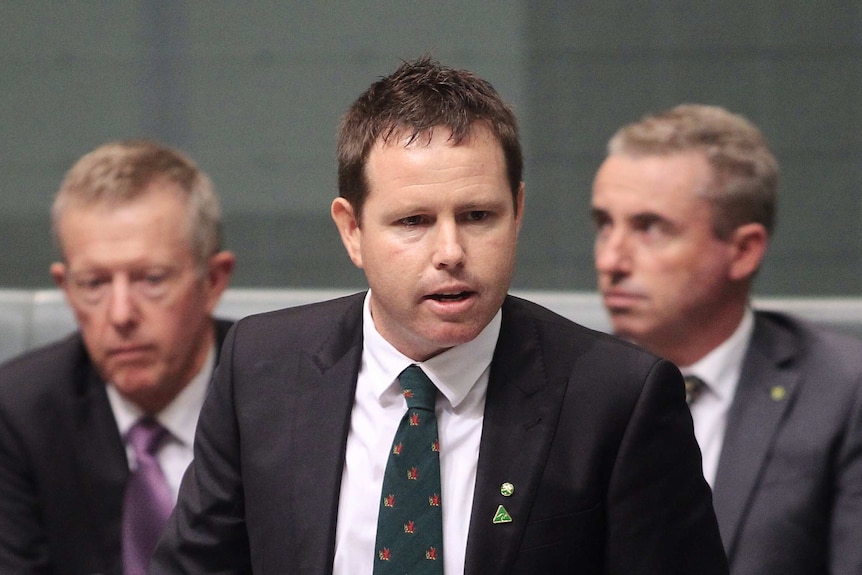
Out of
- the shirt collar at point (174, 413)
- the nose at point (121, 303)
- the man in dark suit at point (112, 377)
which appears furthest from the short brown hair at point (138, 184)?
the shirt collar at point (174, 413)

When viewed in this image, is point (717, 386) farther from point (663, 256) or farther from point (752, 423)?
point (663, 256)

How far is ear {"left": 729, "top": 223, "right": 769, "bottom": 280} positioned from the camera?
3.12 meters

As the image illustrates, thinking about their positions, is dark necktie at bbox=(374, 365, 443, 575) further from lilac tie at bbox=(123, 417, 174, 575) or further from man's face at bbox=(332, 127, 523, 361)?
lilac tie at bbox=(123, 417, 174, 575)

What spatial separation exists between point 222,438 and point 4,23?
9.10 feet

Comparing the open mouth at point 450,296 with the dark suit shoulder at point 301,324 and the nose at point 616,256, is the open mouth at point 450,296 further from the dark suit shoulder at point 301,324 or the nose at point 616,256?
the nose at point 616,256

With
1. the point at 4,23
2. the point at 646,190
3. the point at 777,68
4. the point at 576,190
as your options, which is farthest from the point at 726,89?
the point at 4,23

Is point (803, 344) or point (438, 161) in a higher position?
point (438, 161)

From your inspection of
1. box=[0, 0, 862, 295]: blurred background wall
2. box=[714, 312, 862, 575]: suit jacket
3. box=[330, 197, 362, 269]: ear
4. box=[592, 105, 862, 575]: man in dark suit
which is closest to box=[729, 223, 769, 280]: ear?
box=[592, 105, 862, 575]: man in dark suit

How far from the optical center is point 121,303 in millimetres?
2877

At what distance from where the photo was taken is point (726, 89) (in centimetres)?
416

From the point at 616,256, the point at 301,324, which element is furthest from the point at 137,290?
the point at 616,256

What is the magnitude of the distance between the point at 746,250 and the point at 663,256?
0.76 ft

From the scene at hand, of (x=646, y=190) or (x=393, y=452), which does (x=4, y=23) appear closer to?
(x=646, y=190)

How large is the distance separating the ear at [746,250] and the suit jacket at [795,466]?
0.78 feet
